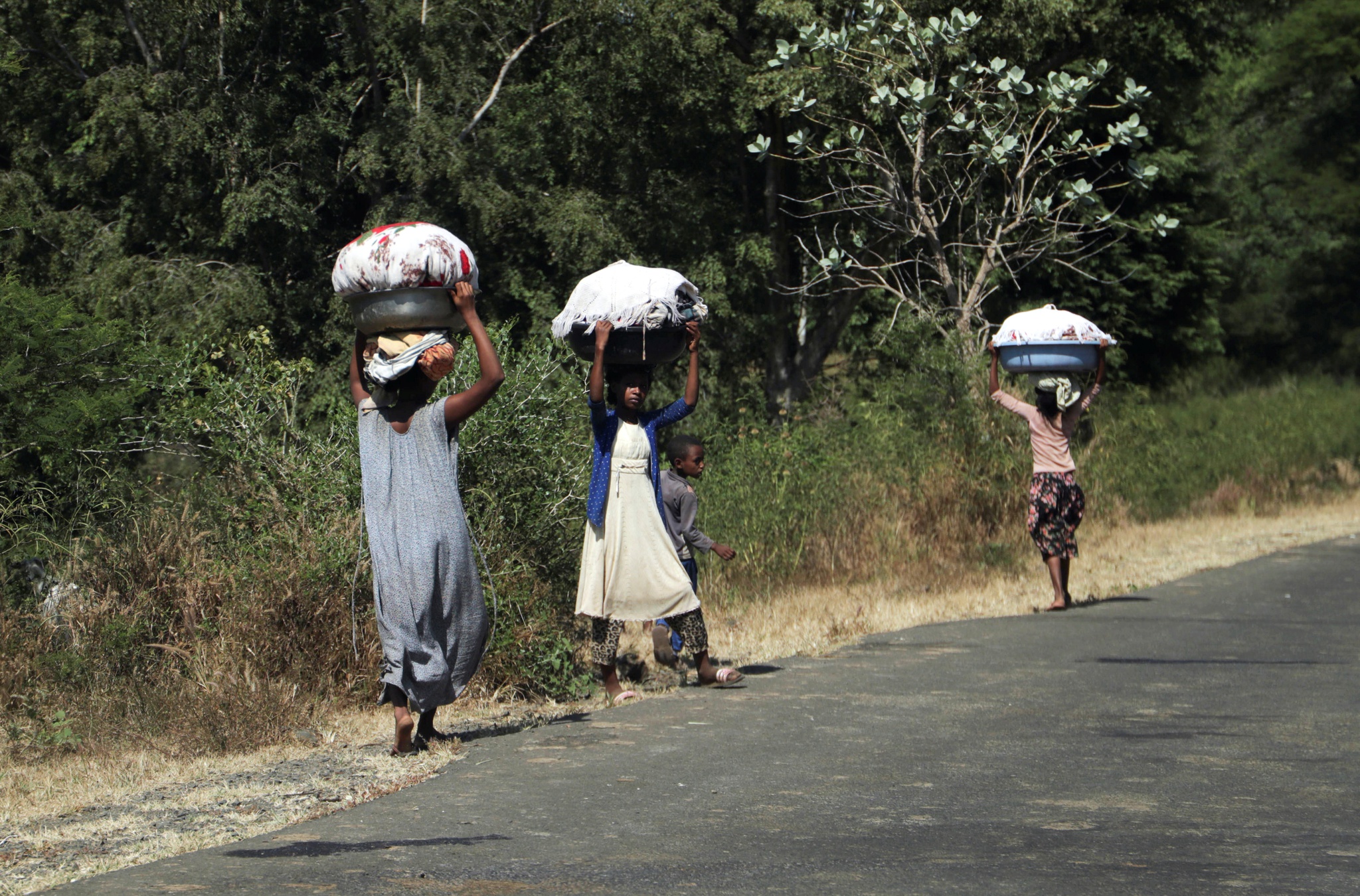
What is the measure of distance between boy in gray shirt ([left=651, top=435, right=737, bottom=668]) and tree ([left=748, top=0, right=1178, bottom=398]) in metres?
8.61

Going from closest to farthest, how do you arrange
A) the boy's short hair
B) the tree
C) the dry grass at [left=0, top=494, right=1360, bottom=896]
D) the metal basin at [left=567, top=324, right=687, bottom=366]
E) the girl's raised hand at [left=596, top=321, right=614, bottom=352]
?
the dry grass at [left=0, top=494, right=1360, bottom=896] → the girl's raised hand at [left=596, top=321, right=614, bottom=352] → the metal basin at [left=567, top=324, right=687, bottom=366] → the boy's short hair → the tree

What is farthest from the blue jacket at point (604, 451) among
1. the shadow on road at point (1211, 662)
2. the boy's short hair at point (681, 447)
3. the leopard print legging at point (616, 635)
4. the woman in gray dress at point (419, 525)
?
the shadow on road at point (1211, 662)

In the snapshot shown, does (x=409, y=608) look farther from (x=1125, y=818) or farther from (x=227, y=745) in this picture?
(x=1125, y=818)

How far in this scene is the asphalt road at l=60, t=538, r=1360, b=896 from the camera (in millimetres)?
4895

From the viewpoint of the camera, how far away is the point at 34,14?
20047 mm

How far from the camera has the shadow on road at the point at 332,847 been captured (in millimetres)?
5121

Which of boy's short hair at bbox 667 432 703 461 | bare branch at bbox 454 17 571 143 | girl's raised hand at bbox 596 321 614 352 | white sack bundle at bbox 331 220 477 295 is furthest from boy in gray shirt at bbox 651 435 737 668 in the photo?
bare branch at bbox 454 17 571 143

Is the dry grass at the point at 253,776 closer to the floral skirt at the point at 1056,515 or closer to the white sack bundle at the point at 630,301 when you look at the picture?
the floral skirt at the point at 1056,515

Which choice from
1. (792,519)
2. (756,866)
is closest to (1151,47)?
(792,519)

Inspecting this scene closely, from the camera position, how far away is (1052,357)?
12.1 meters

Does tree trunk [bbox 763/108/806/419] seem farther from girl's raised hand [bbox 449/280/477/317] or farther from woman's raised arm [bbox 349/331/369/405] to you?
girl's raised hand [bbox 449/280/477/317]

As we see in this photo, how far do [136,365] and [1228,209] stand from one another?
36.6 metres

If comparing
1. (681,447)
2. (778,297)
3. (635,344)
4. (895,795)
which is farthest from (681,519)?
(778,297)

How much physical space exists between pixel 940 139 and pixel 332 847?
1645 cm
